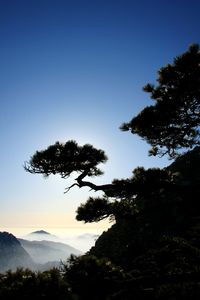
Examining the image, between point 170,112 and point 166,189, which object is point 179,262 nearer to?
point 166,189

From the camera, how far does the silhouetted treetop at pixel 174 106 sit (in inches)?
595

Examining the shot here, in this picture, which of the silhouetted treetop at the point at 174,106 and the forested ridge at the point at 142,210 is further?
the silhouetted treetop at the point at 174,106

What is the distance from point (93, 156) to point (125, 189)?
7.41ft

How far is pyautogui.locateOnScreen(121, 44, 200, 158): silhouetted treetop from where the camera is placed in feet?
49.6

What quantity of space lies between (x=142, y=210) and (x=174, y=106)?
19.8ft

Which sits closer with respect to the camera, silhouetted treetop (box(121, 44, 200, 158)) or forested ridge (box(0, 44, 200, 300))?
forested ridge (box(0, 44, 200, 300))

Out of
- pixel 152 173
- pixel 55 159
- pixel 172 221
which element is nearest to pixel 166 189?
pixel 152 173

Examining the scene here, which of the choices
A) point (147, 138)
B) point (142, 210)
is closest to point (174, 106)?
point (147, 138)

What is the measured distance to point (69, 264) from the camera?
29.2 ft

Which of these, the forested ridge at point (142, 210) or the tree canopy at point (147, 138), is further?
the tree canopy at point (147, 138)

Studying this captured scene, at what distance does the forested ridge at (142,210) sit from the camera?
687cm

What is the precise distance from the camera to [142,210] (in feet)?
59.7

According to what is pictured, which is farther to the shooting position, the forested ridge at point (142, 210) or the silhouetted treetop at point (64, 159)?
the silhouetted treetop at point (64, 159)

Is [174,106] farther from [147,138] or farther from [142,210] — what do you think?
[142,210]
